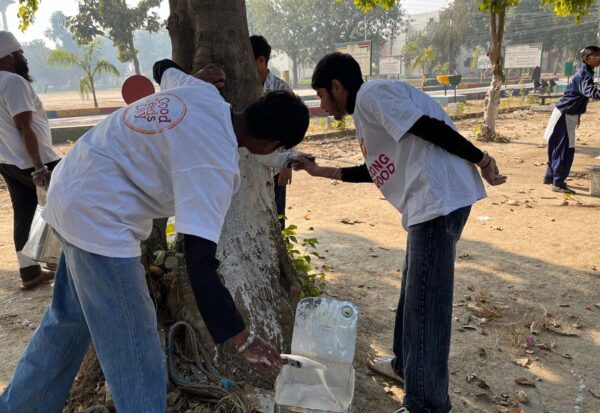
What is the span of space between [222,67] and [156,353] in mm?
1736

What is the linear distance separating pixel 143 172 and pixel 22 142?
2.73 meters

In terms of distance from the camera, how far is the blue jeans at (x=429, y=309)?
2.12 metres

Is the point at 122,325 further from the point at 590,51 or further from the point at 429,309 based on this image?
the point at 590,51

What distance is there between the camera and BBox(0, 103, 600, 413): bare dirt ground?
2.78 m

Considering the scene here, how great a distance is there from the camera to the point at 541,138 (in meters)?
11.3

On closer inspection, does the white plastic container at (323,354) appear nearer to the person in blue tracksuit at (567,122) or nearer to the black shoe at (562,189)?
the person in blue tracksuit at (567,122)

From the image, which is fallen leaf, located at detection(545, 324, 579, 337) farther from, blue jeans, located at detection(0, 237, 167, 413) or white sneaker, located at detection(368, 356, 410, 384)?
blue jeans, located at detection(0, 237, 167, 413)

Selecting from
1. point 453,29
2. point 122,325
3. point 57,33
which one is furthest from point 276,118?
point 57,33

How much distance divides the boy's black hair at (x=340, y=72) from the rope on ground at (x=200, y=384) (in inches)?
57.2

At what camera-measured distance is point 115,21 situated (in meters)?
27.4

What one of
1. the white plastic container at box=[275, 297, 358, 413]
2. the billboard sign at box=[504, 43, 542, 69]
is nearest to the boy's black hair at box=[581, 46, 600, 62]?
the white plastic container at box=[275, 297, 358, 413]

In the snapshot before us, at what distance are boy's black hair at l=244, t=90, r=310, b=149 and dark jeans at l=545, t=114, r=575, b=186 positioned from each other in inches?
232

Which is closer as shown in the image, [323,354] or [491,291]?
[323,354]

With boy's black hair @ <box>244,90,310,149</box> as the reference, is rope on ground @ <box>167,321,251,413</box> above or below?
below
